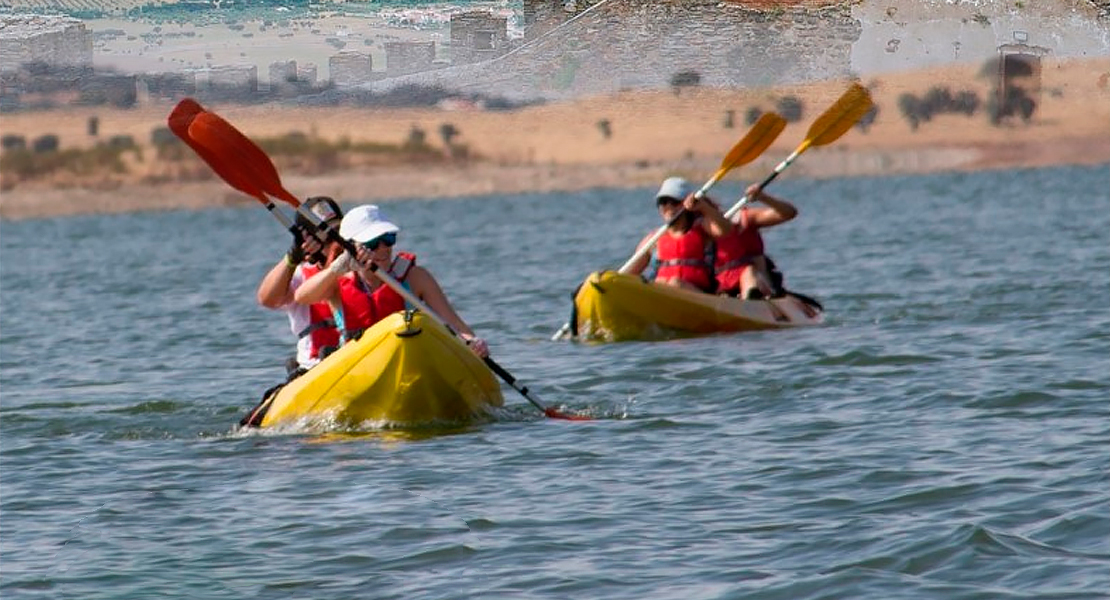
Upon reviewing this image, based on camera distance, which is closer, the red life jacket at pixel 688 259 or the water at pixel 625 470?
the water at pixel 625 470

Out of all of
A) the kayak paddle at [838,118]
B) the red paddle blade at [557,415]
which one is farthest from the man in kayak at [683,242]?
the red paddle blade at [557,415]

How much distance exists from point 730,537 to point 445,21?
19752 mm

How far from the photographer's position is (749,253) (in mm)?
17438

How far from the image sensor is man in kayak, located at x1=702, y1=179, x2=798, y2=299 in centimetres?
1688

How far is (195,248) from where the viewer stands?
46.3 metres

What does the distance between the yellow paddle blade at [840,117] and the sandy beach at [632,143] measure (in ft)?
72.5

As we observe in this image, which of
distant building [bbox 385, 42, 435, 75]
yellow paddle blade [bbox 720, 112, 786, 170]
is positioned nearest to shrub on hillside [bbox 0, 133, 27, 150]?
distant building [bbox 385, 42, 435, 75]

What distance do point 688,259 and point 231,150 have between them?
5.49 metres

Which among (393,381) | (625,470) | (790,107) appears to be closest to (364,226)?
(393,381)

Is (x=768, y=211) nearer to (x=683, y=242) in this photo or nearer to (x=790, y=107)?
(x=683, y=242)

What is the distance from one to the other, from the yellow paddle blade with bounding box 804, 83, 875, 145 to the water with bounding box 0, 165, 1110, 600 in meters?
1.67

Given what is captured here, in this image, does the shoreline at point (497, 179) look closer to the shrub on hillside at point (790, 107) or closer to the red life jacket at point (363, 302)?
the shrub on hillside at point (790, 107)

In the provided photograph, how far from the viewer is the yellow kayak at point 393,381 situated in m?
11.3

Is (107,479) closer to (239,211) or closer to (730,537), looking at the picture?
(730,537)
